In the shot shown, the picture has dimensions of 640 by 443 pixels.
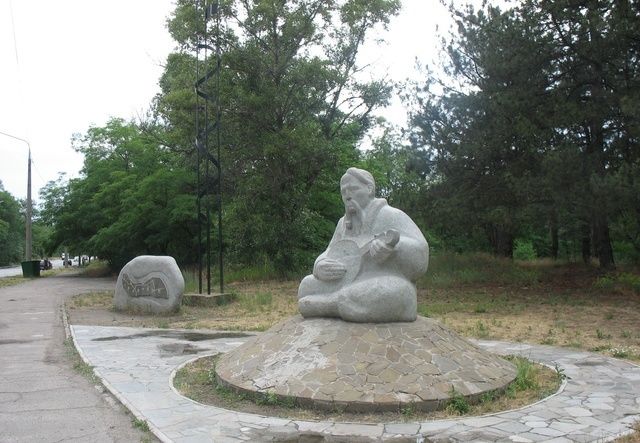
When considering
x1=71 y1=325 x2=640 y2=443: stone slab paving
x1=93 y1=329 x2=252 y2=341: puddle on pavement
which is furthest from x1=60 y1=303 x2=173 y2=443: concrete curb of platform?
x1=93 y1=329 x2=252 y2=341: puddle on pavement

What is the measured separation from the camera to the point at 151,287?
14141 mm

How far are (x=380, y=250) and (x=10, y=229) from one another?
65.2 meters

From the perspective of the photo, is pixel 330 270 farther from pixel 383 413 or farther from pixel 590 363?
pixel 590 363

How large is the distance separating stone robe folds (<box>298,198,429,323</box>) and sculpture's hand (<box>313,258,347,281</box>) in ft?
0.19

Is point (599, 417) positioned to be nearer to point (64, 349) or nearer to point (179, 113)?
point (64, 349)

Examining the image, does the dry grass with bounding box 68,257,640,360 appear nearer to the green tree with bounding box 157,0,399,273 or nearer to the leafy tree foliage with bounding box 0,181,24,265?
the green tree with bounding box 157,0,399,273

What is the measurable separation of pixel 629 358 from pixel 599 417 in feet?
11.0

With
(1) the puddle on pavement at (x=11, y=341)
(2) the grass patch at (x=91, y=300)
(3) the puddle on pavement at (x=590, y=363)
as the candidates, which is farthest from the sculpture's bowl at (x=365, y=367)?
(2) the grass patch at (x=91, y=300)

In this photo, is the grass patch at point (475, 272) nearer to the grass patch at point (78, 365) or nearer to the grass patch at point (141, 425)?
the grass patch at point (78, 365)

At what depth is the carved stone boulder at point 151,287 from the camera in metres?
14.0

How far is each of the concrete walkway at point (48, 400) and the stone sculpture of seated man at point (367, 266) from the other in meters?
2.52

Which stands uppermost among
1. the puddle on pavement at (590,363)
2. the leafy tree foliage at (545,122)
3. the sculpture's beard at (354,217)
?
the leafy tree foliage at (545,122)

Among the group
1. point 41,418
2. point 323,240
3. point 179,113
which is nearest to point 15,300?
point 179,113

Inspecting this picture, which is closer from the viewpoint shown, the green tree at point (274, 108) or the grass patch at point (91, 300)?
the grass patch at point (91, 300)
